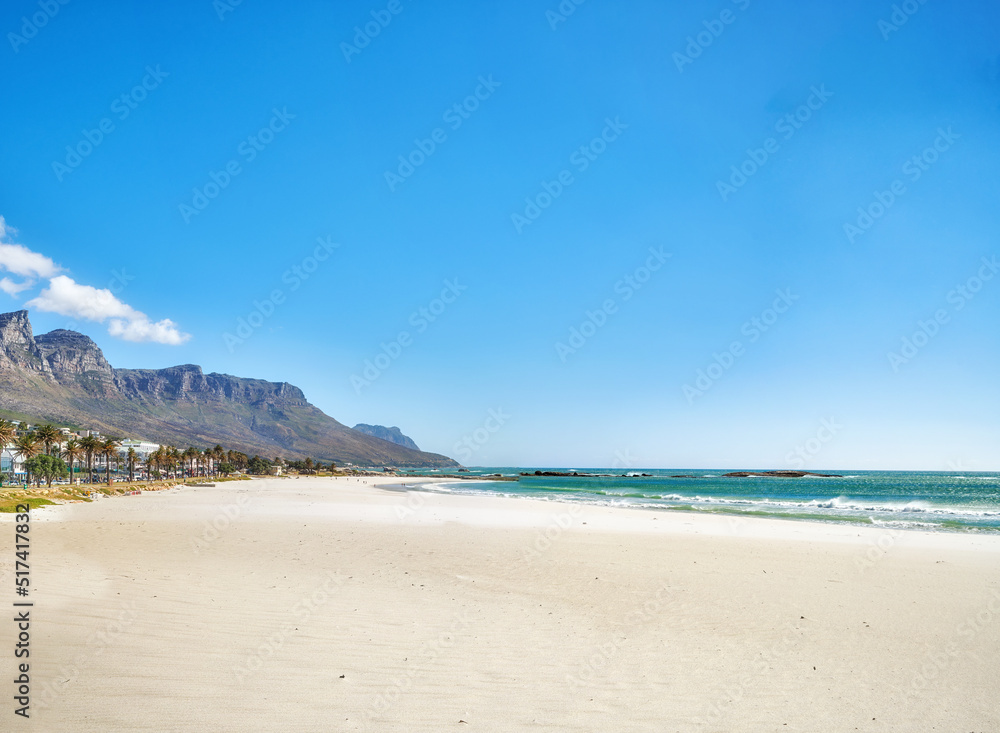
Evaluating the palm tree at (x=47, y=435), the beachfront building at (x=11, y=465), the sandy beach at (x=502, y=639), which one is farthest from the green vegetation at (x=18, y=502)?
the beachfront building at (x=11, y=465)

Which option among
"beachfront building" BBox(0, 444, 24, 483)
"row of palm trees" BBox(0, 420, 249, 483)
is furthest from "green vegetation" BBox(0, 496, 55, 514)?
"beachfront building" BBox(0, 444, 24, 483)

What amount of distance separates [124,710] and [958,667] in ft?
35.7

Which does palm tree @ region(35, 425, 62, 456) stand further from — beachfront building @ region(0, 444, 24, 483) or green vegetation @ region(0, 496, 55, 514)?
green vegetation @ region(0, 496, 55, 514)

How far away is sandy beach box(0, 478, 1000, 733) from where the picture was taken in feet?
19.0

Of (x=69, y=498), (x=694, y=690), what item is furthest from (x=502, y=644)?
(x=69, y=498)

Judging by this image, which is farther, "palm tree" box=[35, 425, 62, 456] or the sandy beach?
"palm tree" box=[35, 425, 62, 456]

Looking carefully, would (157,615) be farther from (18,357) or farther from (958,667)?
(18,357)

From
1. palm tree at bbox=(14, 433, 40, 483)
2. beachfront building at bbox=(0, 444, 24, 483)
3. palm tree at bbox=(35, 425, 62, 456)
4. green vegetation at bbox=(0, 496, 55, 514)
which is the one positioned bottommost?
beachfront building at bbox=(0, 444, 24, 483)

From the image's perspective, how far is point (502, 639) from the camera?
8141 millimetres

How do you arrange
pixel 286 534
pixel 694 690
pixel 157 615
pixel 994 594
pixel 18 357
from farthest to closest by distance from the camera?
pixel 18 357 < pixel 286 534 < pixel 994 594 < pixel 157 615 < pixel 694 690

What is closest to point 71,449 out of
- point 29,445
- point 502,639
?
point 29,445

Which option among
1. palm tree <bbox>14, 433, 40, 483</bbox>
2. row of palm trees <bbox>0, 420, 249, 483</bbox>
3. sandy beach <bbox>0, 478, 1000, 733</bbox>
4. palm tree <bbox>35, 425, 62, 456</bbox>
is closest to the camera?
sandy beach <bbox>0, 478, 1000, 733</bbox>

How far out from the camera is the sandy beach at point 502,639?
5.80 metres

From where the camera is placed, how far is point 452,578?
487 inches
